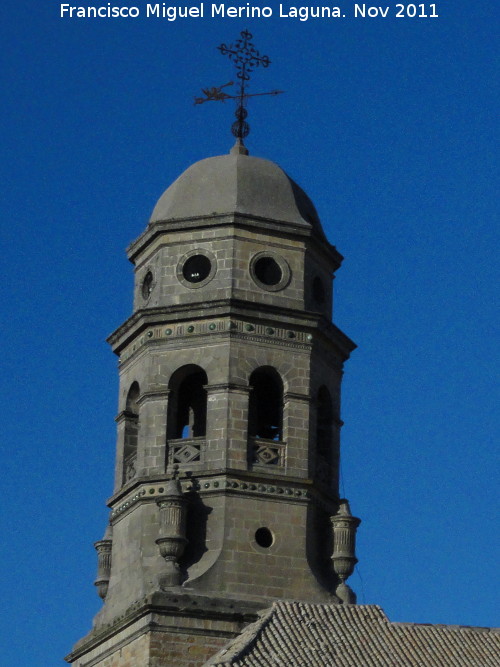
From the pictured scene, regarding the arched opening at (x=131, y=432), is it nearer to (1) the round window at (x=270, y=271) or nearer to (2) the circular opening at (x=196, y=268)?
(2) the circular opening at (x=196, y=268)

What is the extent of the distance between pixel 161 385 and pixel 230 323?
7.56 feet

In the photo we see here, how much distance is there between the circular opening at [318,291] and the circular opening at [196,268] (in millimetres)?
2949

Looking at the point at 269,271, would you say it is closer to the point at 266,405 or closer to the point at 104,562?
the point at 266,405

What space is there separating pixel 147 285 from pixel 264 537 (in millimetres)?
7590

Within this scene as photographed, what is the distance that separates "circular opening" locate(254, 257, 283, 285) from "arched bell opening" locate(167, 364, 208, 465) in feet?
9.47

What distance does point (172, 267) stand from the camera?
5416 cm

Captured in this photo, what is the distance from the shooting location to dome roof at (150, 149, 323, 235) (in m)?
54.6

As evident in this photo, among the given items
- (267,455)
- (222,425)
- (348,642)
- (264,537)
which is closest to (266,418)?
(267,455)

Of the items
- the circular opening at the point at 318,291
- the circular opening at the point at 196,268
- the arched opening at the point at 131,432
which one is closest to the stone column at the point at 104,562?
the arched opening at the point at 131,432

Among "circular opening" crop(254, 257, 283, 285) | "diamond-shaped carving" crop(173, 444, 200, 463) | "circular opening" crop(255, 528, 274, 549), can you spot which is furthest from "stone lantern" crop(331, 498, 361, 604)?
"circular opening" crop(254, 257, 283, 285)

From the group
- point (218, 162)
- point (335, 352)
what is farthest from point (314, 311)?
point (218, 162)

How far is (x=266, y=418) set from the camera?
5488 cm

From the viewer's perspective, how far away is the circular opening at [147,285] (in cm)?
5488

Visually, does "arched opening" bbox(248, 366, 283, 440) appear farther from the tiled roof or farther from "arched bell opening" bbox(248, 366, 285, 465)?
the tiled roof
